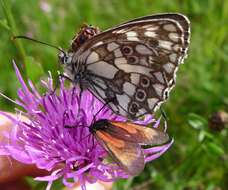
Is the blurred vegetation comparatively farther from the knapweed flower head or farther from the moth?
the moth

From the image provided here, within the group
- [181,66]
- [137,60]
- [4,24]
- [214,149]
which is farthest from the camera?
[181,66]

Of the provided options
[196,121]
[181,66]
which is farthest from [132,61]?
[181,66]

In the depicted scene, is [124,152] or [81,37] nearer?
[124,152]

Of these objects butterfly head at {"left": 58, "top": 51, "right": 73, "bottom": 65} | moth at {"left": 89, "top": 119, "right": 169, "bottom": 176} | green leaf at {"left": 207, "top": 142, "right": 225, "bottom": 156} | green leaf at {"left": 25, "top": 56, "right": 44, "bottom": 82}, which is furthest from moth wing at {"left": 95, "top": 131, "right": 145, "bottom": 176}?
green leaf at {"left": 207, "top": 142, "right": 225, "bottom": 156}

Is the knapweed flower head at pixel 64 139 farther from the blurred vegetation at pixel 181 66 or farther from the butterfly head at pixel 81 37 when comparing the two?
the blurred vegetation at pixel 181 66

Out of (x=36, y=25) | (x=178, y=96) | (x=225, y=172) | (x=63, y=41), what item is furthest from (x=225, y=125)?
(x=36, y=25)

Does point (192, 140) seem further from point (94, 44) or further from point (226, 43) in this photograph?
point (94, 44)

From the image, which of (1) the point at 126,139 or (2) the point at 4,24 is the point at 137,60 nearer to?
(1) the point at 126,139
